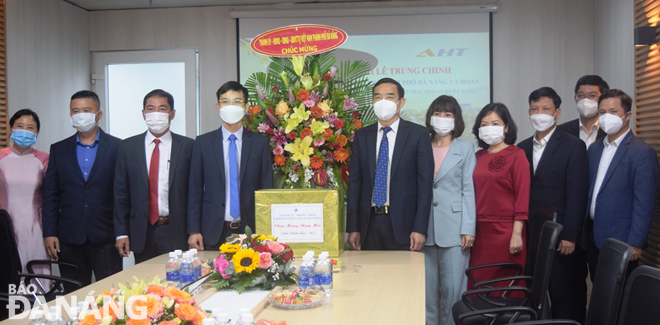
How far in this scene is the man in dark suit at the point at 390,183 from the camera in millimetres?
3578

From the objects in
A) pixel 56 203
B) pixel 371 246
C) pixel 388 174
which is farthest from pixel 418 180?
pixel 56 203

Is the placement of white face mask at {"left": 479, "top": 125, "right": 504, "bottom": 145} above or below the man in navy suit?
above

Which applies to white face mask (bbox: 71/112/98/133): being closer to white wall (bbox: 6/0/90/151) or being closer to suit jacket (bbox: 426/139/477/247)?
white wall (bbox: 6/0/90/151)

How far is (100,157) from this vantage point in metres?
4.05

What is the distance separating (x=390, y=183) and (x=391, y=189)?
4 centimetres

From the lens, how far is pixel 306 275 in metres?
2.39

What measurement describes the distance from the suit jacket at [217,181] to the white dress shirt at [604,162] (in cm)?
206

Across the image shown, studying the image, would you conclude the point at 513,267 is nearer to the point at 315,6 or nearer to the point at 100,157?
the point at 100,157

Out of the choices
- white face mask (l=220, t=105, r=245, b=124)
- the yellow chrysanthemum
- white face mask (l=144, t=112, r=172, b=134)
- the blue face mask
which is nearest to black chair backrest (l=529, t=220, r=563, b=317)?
the yellow chrysanthemum

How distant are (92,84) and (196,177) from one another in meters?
3.81

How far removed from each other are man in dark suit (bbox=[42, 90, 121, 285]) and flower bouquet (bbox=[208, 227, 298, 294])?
69.5 inches

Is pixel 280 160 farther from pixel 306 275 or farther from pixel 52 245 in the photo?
pixel 52 245

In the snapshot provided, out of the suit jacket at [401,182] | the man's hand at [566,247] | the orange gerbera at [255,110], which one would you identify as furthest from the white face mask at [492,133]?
the orange gerbera at [255,110]

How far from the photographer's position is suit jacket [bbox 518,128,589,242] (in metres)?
3.92
